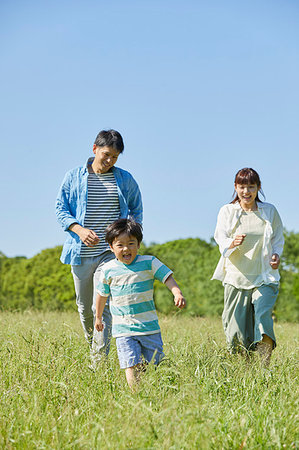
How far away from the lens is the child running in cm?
461

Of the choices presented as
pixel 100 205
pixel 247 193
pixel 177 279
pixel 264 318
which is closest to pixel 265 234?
pixel 247 193

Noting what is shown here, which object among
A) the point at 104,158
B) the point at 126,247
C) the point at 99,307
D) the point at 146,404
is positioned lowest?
the point at 146,404

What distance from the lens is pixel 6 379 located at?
368 centimetres

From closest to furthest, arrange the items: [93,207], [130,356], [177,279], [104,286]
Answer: [130,356] → [104,286] → [93,207] → [177,279]

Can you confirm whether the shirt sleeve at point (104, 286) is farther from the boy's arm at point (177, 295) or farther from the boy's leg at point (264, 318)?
the boy's leg at point (264, 318)

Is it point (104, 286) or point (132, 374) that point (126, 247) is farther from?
point (132, 374)

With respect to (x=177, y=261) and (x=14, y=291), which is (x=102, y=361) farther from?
(x=14, y=291)

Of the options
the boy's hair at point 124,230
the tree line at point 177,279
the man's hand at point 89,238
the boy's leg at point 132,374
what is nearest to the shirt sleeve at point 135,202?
the man's hand at point 89,238

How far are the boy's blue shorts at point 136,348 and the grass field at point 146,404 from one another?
13 centimetres

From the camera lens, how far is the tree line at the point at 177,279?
10.4 meters

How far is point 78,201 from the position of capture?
4.81 m

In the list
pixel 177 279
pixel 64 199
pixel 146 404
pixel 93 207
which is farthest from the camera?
pixel 177 279

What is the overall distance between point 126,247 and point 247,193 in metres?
1.41

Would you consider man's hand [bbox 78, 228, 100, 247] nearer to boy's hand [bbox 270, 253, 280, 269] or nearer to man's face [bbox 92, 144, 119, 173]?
man's face [bbox 92, 144, 119, 173]
